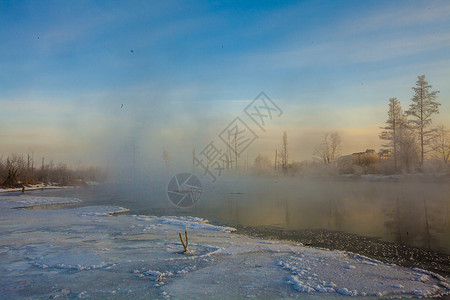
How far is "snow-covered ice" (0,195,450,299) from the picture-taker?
5984 millimetres

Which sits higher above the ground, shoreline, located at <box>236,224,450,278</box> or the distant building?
the distant building

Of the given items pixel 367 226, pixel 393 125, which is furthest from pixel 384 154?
pixel 367 226

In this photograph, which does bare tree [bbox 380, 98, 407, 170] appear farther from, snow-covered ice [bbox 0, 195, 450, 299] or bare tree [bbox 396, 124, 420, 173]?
snow-covered ice [bbox 0, 195, 450, 299]

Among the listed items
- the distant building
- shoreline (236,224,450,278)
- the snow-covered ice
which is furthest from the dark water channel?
the distant building

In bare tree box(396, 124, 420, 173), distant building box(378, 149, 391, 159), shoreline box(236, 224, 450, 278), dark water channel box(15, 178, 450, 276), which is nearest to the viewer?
shoreline box(236, 224, 450, 278)

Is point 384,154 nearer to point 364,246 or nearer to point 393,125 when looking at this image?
point 393,125

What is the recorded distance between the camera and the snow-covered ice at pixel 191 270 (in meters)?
5.98

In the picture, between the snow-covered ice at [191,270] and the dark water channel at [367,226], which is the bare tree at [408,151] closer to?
the dark water channel at [367,226]

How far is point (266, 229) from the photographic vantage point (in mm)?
13586

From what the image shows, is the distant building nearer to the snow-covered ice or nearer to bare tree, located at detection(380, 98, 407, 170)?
bare tree, located at detection(380, 98, 407, 170)

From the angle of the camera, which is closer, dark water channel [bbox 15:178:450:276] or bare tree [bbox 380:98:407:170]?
dark water channel [bbox 15:178:450:276]

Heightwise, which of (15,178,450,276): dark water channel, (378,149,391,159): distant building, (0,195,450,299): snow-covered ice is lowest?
(15,178,450,276): dark water channel

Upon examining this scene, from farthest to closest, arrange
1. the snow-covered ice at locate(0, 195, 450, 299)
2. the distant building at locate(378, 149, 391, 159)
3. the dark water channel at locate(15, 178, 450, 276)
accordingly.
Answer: the distant building at locate(378, 149, 391, 159)
the dark water channel at locate(15, 178, 450, 276)
the snow-covered ice at locate(0, 195, 450, 299)

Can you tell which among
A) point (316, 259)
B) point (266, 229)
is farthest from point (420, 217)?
point (316, 259)
